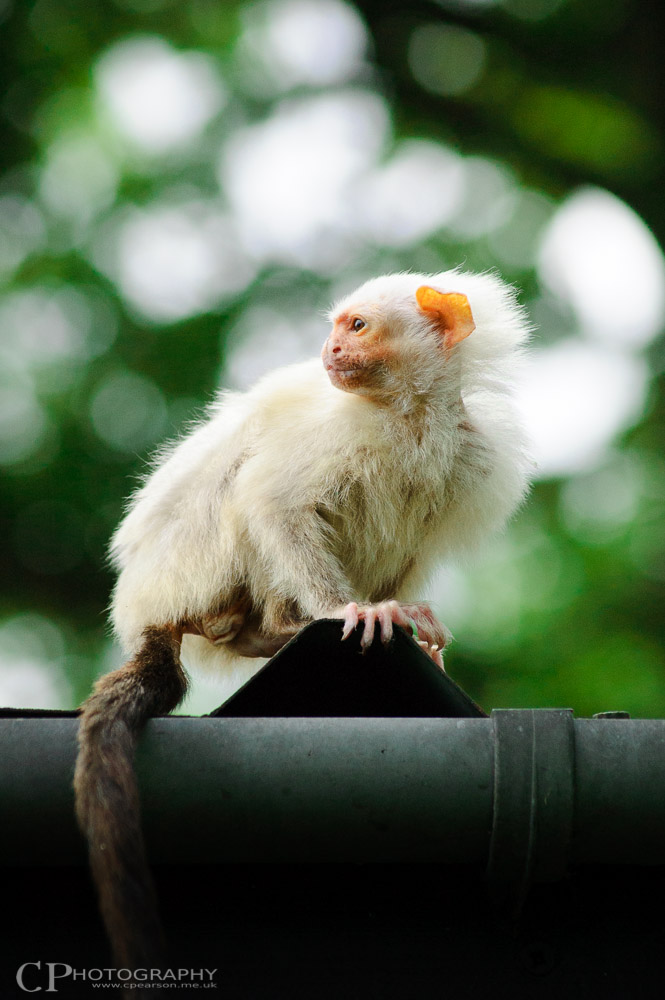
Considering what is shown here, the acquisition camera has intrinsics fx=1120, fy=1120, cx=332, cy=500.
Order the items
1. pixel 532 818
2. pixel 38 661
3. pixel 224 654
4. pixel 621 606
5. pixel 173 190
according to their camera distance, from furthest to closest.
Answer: pixel 173 190 → pixel 38 661 → pixel 621 606 → pixel 224 654 → pixel 532 818

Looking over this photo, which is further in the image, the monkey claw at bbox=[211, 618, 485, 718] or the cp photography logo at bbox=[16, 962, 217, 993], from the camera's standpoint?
the monkey claw at bbox=[211, 618, 485, 718]

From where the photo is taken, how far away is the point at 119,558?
3418 mm

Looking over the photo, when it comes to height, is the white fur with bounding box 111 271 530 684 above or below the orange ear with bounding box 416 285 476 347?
below

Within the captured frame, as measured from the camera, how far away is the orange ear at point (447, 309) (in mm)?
3180

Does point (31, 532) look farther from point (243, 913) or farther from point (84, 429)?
point (243, 913)

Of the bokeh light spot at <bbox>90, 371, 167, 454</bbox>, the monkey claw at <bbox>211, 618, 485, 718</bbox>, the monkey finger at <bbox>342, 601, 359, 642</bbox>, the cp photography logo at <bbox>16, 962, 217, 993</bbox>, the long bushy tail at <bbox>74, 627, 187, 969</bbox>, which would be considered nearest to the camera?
the long bushy tail at <bbox>74, 627, 187, 969</bbox>

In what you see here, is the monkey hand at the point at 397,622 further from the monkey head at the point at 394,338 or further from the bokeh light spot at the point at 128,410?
the bokeh light spot at the point at 128,410

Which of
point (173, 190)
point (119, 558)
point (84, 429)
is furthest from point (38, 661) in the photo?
point (119, 558)

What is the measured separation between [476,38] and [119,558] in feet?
26.3

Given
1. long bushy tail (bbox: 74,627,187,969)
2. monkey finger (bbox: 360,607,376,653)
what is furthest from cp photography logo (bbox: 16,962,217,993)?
monkey finger (bbox: 360,607,376,653)

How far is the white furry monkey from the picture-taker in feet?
9.77

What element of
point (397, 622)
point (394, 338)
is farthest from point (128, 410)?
point (397, 622)

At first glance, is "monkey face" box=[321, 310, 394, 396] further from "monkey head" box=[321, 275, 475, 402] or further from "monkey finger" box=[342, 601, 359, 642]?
"monkey finger" box=[342, 601, 359, 642]

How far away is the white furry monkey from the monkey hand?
→ 122 mm
